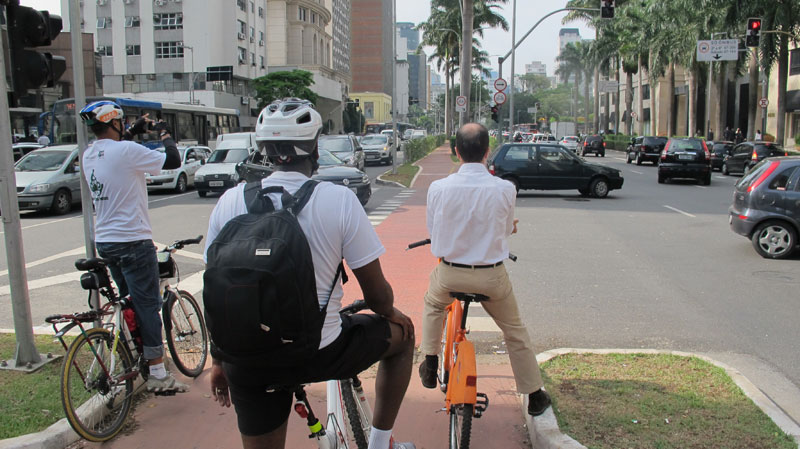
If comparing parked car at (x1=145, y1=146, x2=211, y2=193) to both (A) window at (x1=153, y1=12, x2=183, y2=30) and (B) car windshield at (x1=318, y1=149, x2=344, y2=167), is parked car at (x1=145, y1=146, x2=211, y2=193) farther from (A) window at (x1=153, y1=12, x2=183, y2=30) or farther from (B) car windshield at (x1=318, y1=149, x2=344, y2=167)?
(A) window at (x1=153, y1=12, x2=183, y2=30)

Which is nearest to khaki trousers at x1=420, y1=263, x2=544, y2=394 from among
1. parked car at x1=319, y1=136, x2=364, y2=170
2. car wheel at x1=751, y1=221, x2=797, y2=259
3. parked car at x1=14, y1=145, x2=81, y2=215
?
car wheel at x1=751, y1=221, x2=797, y2=259

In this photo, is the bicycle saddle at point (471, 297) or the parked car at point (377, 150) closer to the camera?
the bicycle saddle at point (471, 297)

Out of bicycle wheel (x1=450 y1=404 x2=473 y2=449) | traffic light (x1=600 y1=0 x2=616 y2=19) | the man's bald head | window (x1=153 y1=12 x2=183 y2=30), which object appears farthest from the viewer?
window (x1=153 y1=12 x2=183 y2=30)

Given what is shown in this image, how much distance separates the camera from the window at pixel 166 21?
206 feet

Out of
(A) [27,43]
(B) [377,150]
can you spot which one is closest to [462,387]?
(A) [27,43]

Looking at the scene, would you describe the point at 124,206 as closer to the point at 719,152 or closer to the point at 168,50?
the point at 719,152

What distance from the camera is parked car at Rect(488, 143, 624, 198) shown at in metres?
18.6

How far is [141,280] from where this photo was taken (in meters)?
4.32

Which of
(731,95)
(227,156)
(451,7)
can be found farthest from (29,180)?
(731,95)

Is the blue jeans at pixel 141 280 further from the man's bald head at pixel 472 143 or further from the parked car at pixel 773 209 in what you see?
the parked car at pixel 773 209

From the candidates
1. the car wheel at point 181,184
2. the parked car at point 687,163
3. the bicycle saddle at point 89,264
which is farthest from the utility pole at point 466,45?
the bicycle saddle at point 89,264

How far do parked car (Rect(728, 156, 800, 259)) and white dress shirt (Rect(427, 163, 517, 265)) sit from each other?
25.4 feet

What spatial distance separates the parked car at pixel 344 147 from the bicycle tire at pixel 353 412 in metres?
20.8

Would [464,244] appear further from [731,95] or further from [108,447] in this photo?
[731,95]
